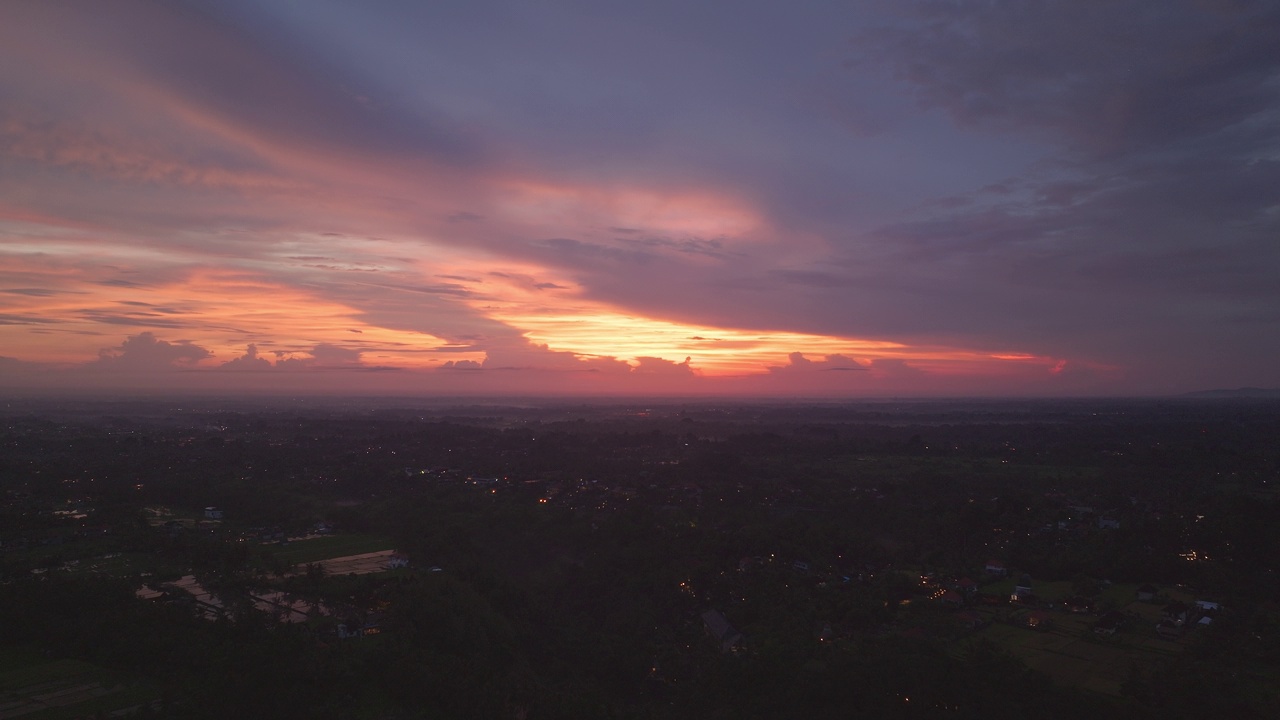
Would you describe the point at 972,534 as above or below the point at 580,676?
above

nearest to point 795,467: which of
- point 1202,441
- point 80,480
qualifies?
point 1202,441

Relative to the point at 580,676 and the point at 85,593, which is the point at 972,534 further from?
the point at 85,593

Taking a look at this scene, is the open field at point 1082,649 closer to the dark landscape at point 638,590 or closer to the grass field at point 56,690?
the dark landscape at point 638,590

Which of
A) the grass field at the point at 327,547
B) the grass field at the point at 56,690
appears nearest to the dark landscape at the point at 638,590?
the grass field at the point at 56,690

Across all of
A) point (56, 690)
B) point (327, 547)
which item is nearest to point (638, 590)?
point (327, 547)

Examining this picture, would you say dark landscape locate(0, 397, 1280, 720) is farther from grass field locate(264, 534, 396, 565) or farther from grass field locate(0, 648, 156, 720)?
grass field locate(264, 534, 396, 565)

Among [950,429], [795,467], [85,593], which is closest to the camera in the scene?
[85,593]

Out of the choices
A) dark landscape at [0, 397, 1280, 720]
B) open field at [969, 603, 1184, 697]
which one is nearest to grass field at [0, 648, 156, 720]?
dark landscape at [0, 397, 1280, 720]
